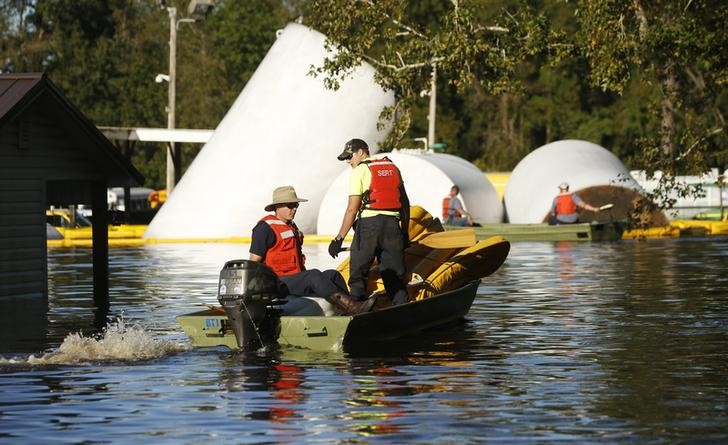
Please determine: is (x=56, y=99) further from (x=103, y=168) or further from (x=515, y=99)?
(x=515, y=99)

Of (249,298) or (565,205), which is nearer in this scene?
(249,298)

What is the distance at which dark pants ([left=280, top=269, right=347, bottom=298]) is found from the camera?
53.4 ft

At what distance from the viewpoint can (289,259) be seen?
16.5 m

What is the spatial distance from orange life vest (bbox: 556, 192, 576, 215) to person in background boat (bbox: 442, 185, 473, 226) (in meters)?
2.63

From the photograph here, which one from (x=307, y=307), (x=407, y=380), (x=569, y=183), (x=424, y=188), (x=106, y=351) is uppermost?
(x=569, y=183)

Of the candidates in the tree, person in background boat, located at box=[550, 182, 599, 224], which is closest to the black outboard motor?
the tree

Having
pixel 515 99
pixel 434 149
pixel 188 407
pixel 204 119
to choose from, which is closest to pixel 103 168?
pixel 188 407

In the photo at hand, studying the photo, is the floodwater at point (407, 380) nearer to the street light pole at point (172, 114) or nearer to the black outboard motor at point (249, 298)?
the black outboard motor at point (249, 298)

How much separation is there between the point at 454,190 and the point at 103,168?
730 inches

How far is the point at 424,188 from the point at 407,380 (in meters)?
32.6

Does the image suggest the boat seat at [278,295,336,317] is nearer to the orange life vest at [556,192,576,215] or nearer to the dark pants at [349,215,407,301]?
the dark pants at [349,215,407,301]

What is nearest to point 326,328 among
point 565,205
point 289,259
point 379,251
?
point 289,259

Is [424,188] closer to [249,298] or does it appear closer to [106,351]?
[106,351]

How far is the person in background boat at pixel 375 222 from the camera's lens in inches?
669
